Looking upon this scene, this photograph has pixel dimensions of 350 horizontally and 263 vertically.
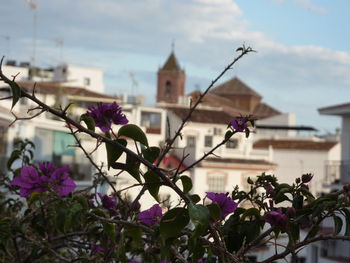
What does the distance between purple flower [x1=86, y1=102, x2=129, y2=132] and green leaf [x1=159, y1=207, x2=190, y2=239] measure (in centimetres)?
51

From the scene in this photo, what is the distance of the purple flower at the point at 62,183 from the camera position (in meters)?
2.70

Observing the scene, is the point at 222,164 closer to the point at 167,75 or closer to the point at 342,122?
the point at 342,122

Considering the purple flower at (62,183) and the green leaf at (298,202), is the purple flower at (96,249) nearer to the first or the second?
the purple flower at (62,183)

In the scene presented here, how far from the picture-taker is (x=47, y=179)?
2.68 m

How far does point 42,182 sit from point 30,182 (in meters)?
0.04

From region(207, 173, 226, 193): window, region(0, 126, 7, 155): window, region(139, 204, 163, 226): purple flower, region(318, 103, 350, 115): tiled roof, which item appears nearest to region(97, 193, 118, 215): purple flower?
region(139, 204, 163, 226): purple flower

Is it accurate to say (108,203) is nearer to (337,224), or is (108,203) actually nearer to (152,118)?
(337,224)

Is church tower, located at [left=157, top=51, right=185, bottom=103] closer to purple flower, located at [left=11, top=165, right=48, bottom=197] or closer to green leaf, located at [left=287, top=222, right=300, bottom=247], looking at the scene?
purple flower, located at [left=11, top=165, right=48, bottom=197]

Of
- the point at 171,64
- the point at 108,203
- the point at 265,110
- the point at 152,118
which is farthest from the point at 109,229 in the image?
the point at 171,64

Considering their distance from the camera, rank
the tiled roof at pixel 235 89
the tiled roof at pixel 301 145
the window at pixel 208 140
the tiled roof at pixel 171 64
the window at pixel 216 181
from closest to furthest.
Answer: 1. the window at pixel 216 181
2. the window at pixel 208 140
3. the tiled roof at pixel 301 145
4. the tiled roof at pixel 235 89
5. the tiled roof at pixel 171 64

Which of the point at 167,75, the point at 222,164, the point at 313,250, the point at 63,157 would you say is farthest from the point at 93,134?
the point at 167,75

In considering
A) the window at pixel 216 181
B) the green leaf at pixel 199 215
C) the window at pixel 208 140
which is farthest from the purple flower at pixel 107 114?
the window at pixel 208 140

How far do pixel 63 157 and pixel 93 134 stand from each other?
66.9ft

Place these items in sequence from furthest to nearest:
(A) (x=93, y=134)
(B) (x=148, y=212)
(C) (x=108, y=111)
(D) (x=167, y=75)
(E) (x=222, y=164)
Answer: (D) (x=167, y=75) < (E) (x=222, y=164) < (B) (x=148, y=212) < (C) (x=108, y=111) < (A) (x=93, y=134)
